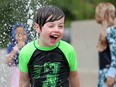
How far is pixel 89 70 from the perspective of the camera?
13602mm

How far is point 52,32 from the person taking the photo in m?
4.80

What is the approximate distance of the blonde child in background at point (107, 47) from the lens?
7.27 meters

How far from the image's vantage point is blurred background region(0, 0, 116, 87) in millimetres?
6609

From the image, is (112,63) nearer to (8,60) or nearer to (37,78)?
(8,60)

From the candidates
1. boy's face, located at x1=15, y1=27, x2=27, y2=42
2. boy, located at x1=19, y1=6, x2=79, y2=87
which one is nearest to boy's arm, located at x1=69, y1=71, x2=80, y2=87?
boy, located at x1=19, y1=6, x2=79, y2=87

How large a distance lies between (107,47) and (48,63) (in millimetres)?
2652

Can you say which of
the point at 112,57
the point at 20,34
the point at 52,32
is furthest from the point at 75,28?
the point at 52,32

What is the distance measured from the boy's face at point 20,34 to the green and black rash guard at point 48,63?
1.39 meters

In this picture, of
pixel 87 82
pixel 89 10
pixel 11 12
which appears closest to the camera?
pixel 11 12

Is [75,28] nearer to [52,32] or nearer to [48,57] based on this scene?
[48,57]

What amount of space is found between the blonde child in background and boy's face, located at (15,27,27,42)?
1373mm

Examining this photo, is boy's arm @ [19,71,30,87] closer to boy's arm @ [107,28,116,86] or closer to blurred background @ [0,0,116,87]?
blurred background @ [0,0,116,87]

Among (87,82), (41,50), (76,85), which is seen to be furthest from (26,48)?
(87,82)

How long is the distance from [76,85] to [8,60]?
1433mm
